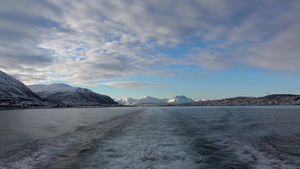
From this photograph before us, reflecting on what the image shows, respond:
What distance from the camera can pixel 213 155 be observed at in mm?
17781

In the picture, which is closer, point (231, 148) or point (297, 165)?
point (297, 165)

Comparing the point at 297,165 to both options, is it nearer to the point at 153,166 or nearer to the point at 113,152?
the point at 153,166

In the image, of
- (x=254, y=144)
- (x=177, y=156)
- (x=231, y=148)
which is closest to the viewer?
(x=177, y=156)

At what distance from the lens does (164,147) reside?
21.1 meters

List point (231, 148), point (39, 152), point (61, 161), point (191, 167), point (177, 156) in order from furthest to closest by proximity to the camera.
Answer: point (231, 148) < point (39, 152) < point (177, 156) < point (61, 161) < point (191, 167)

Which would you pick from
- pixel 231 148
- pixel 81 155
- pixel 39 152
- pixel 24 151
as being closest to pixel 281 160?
pixel 231 148

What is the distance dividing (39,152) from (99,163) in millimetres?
7641

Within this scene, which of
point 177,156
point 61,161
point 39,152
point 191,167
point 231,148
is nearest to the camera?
point 191,167

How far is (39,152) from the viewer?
1894 cm

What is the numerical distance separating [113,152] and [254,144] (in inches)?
641

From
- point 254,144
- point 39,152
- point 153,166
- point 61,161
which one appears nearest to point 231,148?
point 254,144

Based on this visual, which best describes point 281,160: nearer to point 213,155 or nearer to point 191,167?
point 213,155

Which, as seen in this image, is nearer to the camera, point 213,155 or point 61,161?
point 61,161

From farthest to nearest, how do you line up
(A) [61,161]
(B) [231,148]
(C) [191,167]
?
1. (B) [231,148]
2. (A) [61,161]
3. (C) [191,167]
